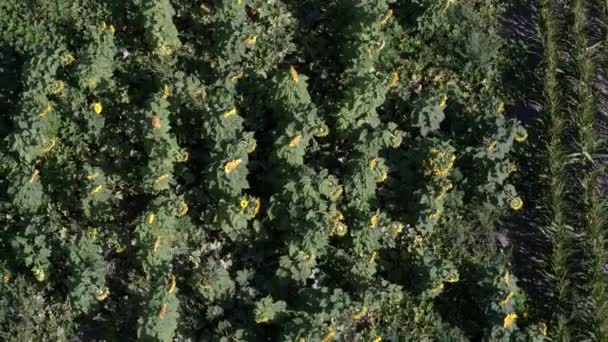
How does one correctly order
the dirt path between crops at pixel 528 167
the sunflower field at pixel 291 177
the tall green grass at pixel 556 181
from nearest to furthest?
1. the sunflower field at pixel 291 177
2. the tall green grass at pixel 556 181
3. the dirt path between crops at pixel 528 167

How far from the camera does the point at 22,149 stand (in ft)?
20.2

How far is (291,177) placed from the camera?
6.10 meters

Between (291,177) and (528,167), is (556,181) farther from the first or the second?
(291,177)

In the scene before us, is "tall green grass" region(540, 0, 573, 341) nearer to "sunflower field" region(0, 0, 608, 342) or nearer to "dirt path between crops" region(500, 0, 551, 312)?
"sunflower field" region(0, 0, 608, 342)

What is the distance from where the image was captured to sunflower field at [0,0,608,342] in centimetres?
582

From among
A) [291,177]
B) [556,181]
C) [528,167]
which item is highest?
[291,177]

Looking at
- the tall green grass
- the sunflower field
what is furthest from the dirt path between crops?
the tall green grass

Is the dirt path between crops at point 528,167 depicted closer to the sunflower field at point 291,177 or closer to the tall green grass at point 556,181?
the sunflower field at point 291,177

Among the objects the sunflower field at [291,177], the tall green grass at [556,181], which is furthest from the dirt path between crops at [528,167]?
the tall green grass at [556,181]

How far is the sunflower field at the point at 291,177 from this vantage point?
19.1ft

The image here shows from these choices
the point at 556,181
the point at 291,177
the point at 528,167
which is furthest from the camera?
the point at 528,167

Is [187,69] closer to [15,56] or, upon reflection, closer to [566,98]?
[15,56]

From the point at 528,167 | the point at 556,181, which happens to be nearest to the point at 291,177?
the point at 528,167

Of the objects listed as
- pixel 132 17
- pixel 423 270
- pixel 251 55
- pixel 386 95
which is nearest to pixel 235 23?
pixel 251 55
